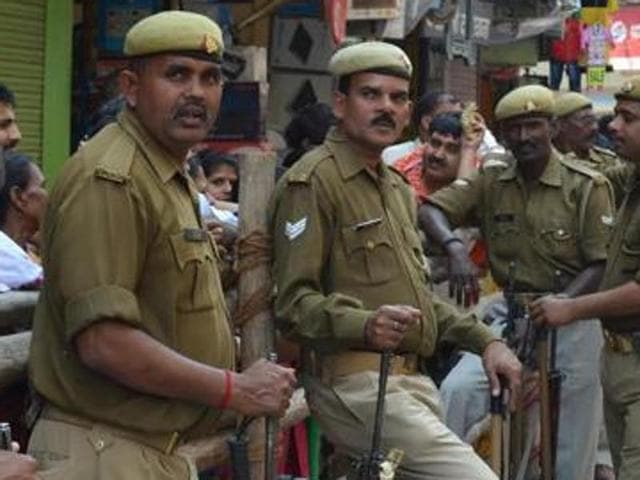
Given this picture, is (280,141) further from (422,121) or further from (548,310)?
(548,310)

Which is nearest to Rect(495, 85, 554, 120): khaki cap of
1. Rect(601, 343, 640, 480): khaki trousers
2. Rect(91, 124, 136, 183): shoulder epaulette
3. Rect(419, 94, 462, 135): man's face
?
Rect(601, 343, 640, 480): khaki trousers

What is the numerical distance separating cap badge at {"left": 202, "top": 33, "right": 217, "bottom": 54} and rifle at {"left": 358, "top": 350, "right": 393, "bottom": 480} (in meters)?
1.33

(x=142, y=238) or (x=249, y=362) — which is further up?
(x=142, y=238)

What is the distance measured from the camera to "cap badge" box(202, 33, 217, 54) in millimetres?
4086

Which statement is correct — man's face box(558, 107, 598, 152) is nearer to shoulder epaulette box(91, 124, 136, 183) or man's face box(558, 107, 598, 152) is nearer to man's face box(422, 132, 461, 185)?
man's face box(422, 132, 461, 185)

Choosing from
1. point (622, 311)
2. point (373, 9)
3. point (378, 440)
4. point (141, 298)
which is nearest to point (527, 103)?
point (622, 311)

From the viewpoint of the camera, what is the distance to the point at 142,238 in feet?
12.7

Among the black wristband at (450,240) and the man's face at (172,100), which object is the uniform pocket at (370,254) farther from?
the black wristband at (450,240)

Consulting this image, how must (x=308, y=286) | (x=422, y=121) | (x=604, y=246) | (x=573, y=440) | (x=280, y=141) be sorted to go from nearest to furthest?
(x=308, y=286) < (x=604, y=246) < (x=573, y=440) < (x=422, y=121) < (x=280, y=141)

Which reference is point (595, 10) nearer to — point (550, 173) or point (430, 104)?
point (430, 104)

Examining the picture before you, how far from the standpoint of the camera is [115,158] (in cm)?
388

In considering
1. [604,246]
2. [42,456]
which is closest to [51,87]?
[604,246]

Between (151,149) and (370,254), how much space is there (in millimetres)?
1448

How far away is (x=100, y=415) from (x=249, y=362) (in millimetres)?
1359
